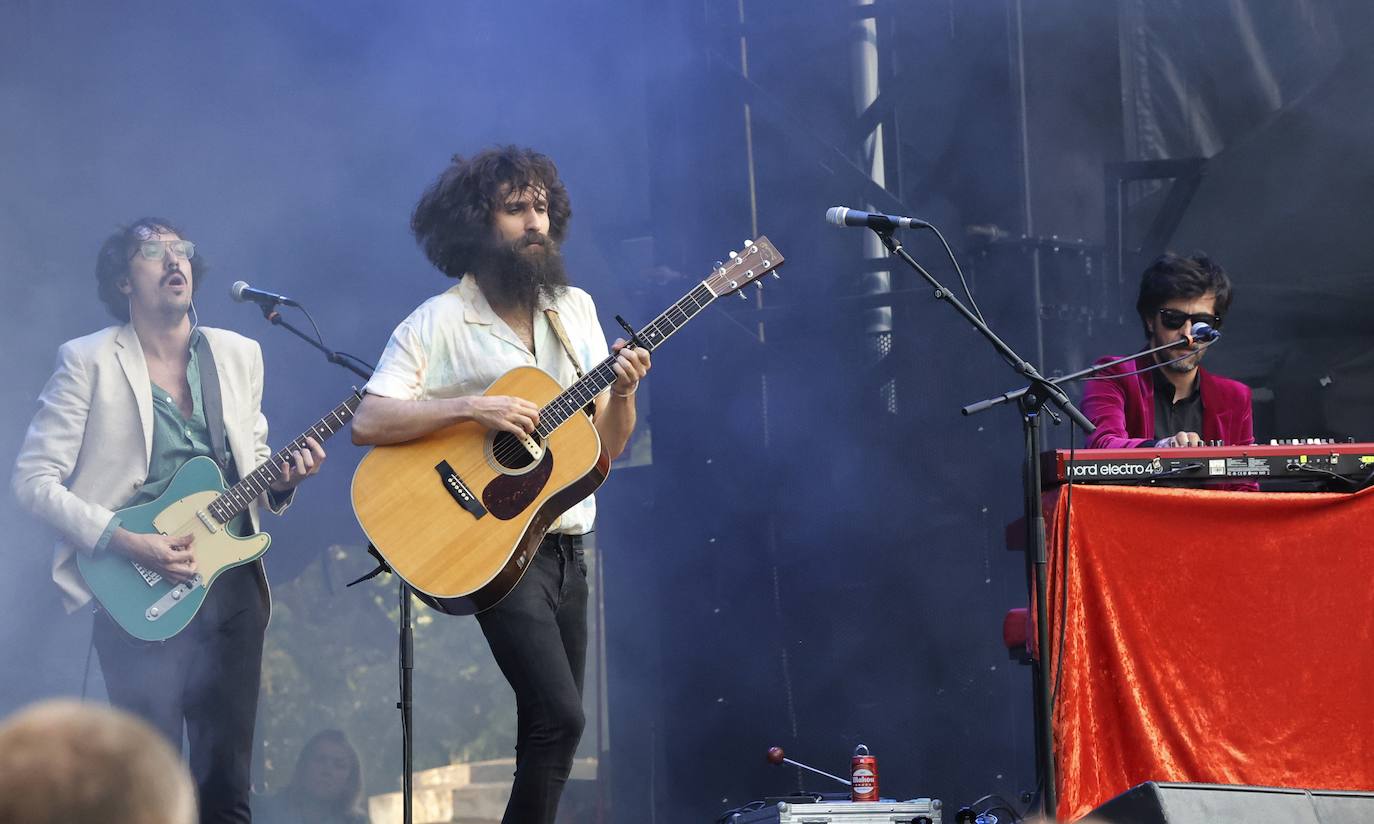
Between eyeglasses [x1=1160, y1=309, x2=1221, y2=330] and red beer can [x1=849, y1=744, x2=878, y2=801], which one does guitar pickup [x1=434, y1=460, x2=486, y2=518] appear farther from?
eyeglasses [x1=1160, y1=309, x2=1221, y2=330]

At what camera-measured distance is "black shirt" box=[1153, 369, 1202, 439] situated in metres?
4.53

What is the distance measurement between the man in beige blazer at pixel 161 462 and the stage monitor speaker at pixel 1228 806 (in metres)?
3.07

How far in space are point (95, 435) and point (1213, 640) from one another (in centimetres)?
357

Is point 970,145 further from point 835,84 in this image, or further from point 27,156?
point 27,156

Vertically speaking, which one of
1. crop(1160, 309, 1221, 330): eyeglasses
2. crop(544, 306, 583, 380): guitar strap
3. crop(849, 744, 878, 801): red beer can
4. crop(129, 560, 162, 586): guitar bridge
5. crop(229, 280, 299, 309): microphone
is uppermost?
crop(229, 280, 299, 309): microphone

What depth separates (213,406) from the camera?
16.0 ft

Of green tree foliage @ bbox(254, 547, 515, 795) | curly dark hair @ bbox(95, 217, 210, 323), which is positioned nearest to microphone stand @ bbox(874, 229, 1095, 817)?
curly dark hair @ bbox(95, 217, 210, 323)

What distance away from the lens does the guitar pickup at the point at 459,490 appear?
11.8 feet

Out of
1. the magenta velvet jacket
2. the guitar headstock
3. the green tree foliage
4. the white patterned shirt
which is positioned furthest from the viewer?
the green tree foliage

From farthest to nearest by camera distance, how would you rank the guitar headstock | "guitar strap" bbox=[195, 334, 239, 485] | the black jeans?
"guitar strap" bbox=[195, 334, 239, 485], the guitar headstock, the black jeans

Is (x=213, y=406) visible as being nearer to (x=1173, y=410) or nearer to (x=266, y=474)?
(x=266, y=474)

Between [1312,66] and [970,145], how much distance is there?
1374 mm

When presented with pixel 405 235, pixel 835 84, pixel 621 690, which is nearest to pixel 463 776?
pixel 621 690

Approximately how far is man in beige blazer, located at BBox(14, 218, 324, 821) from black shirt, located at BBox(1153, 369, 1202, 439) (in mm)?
2755
